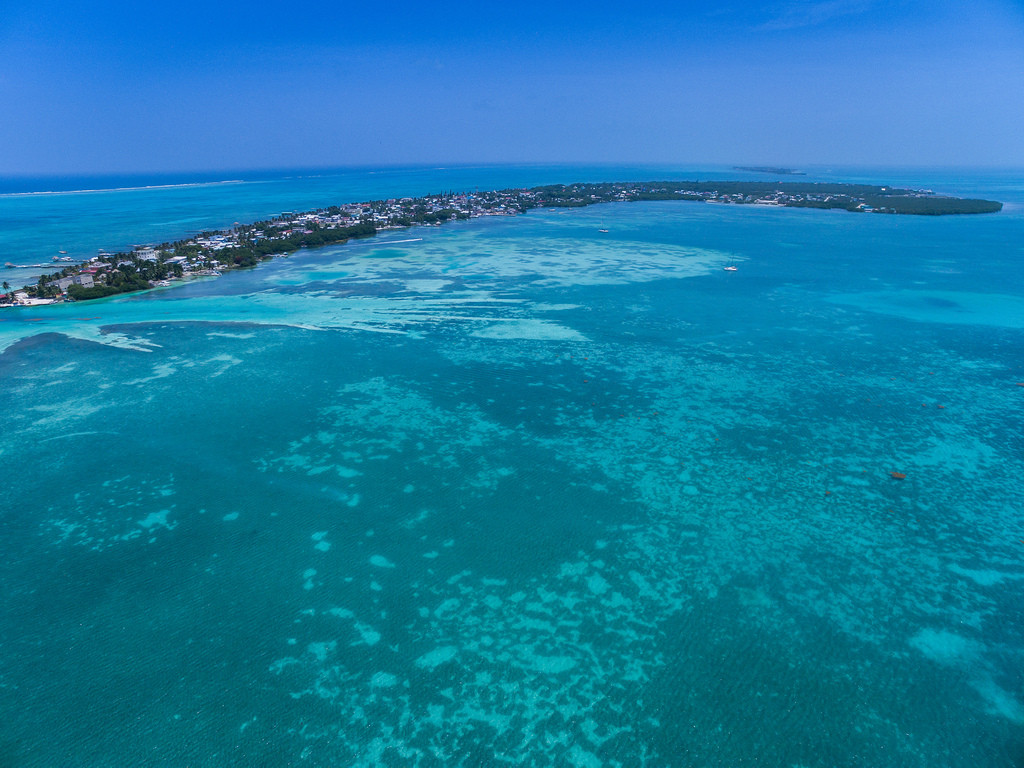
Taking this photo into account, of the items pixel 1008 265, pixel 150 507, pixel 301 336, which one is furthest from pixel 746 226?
pixel 150 507

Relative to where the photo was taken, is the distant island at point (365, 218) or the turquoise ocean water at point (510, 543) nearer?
the turquoise ocean water at point (510, 543)

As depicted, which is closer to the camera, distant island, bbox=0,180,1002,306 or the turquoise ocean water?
the turquoise ocean water

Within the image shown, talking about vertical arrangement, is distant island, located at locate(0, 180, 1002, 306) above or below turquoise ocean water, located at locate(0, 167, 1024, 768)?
above

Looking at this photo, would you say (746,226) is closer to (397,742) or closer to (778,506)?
(778,506)

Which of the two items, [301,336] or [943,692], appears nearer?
[943,692]

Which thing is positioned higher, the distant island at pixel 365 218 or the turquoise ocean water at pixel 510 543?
the distant island at pixel 365 218
